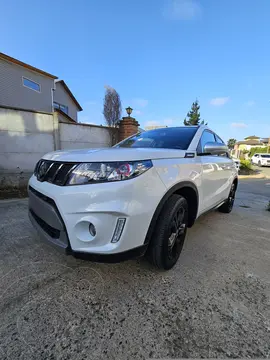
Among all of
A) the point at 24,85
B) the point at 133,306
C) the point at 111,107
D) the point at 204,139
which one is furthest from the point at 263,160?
the point at 133,306

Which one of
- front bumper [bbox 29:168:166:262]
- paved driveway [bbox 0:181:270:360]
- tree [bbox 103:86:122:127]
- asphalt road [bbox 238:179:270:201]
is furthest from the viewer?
tree [bbox 103:86:122:127]

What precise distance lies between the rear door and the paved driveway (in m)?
0.67

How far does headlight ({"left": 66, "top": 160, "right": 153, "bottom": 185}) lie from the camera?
54.4 inches

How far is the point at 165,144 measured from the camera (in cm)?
236

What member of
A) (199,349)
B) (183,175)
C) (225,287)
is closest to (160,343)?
(199,349)

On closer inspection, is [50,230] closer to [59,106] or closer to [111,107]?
Answer: [59,106]

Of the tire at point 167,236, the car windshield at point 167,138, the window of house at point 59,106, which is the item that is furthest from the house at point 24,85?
the tire at point 167,236

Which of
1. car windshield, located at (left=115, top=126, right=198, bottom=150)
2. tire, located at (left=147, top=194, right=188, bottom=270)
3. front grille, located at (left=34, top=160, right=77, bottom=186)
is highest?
car windshield, located at (left=115, top=126, right=198, bottom=150)

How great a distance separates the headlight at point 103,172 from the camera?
138 cm

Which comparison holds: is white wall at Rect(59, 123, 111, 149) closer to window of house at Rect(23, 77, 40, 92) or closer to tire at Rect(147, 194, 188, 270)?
tire at Rect(147, 194, 188, 270)

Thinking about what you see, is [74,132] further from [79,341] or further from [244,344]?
[244,344]

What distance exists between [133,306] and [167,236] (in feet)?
1.99

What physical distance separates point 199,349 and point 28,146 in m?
5.47

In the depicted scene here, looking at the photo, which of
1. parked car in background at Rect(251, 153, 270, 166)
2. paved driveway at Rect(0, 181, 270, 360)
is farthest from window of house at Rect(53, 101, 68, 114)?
parked car in background at Rect(251, 153, 270, 166)
